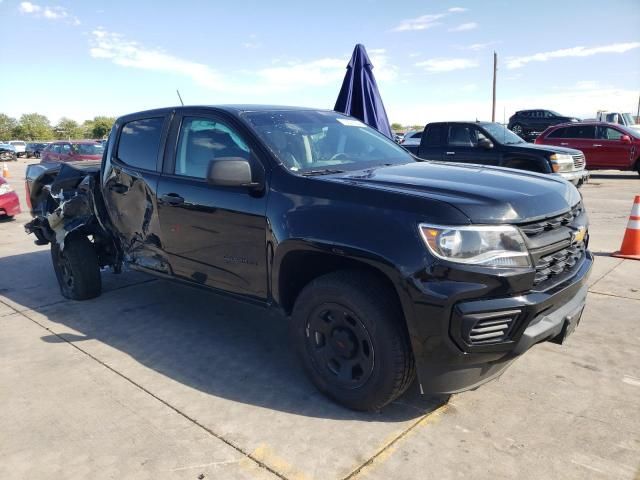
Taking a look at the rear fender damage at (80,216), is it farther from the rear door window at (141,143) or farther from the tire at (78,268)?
the rear door window at (141,143)

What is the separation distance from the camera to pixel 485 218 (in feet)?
8.30

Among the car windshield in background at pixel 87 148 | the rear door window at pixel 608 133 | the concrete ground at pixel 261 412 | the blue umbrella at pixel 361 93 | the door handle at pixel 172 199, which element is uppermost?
the blue umbrella at pixel 361 93

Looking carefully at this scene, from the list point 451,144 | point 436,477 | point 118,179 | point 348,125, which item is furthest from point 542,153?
point 436,477

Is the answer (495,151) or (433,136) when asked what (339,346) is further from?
(433,136)

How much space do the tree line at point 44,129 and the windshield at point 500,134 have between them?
63581 mm

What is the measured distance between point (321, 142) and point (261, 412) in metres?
1.86

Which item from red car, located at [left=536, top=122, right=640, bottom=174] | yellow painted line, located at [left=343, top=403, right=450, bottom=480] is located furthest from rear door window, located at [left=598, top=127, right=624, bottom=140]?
yellow painted line, located at [left=343, top=403, right=450, bottom=480]

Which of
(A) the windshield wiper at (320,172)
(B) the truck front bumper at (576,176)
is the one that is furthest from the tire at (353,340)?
(B) the truck front bumper at (576,176)

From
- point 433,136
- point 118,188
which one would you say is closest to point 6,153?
point 433,136

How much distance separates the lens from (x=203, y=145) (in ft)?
12.5

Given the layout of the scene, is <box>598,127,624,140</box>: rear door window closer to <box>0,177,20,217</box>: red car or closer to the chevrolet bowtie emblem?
the chevrolet bowtie emblem

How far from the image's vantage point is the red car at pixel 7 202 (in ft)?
33.0

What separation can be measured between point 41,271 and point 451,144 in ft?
27.2

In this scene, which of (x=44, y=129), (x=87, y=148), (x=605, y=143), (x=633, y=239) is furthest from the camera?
(x=44, y=129)
